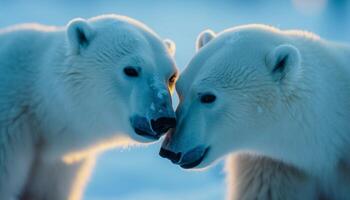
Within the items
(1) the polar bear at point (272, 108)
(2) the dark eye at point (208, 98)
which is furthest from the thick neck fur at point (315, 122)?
(2) the dark eye at point (208, 98)

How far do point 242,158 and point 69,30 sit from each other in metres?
1.42

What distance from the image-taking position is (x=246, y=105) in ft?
13.1

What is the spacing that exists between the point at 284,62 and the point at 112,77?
1.05m

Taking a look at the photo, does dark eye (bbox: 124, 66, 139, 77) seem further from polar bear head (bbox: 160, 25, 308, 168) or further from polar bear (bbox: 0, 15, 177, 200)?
polar bear head (bbox: 160, 25, 308, 168)

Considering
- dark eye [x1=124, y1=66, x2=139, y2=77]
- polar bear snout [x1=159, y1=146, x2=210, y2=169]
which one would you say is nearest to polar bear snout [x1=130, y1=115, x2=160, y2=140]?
polar bear snout [x1=159, y1=146, x2=210, y2=169]

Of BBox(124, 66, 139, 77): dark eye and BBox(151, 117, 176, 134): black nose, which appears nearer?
BBox(151, 117, 176, 134): black nose

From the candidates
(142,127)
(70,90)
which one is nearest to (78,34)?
(70,90)

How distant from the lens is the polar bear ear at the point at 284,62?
3.91 meters

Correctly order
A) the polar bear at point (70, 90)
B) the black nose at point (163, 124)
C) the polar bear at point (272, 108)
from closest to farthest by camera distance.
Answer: the black nose at point (163, 124) → the polar bear at point (272, 108) → the polar bear at point (70, 90)

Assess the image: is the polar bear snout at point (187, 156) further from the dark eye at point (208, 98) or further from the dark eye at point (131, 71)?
the dark eye at point (131, 71)

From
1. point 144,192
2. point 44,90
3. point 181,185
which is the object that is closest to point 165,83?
point 44,90

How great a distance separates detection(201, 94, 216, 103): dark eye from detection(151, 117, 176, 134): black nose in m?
0.22

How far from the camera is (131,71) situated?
4.15 m

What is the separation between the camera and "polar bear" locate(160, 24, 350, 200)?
3930mm
